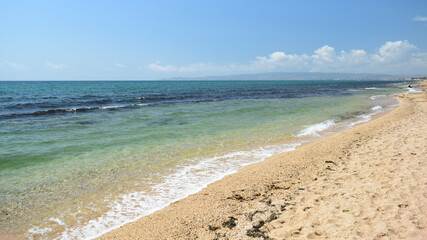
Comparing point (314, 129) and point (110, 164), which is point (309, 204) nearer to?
point (110, 164)

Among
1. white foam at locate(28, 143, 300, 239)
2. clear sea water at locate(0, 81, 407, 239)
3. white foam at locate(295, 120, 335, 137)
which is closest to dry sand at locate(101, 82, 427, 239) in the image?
white foam at locate(28, 143, 300, 239)

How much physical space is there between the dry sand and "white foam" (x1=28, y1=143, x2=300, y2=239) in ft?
1.41

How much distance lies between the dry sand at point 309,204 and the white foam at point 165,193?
43 centimetres

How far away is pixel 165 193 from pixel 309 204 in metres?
3.61

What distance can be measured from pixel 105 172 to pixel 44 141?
6656mm

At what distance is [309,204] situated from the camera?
495 cm

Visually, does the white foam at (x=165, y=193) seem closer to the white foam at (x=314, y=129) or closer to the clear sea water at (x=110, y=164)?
the clear sea water at (x=110, y=164)

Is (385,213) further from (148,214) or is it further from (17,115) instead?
(17,115)

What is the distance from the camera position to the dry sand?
4.03 m

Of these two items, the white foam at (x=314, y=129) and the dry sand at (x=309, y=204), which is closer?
the dry sand at (x=309, y=204)

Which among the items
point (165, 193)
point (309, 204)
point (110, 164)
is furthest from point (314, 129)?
point (110, 164)

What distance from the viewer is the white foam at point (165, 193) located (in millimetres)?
5004

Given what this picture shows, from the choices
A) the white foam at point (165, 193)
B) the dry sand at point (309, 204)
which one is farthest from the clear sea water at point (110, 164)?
the dry sand at point (309, 204)

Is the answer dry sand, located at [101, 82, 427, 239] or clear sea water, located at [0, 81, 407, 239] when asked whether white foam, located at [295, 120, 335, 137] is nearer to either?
clear sea water, located at [0, 81, 407, 239]
